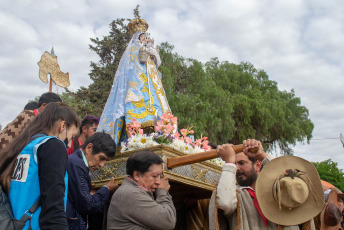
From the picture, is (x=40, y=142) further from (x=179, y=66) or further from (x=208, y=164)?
(x=179, y=66)

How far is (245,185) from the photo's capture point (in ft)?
10.8

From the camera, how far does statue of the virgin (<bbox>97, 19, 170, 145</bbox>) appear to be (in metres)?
5.56

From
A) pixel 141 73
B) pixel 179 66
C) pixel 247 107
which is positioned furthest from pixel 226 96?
pixel 141 73

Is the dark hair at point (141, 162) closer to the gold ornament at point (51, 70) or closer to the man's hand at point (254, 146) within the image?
the man's hand at point (254, 146)

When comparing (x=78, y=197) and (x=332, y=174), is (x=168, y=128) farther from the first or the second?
(x=332, y=174)

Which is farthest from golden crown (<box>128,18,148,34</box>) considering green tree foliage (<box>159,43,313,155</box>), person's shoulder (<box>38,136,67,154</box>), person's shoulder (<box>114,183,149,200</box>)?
green tree foliage (<box>159,43,313,155</box>)

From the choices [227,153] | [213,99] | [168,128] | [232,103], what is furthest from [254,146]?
[232,103]

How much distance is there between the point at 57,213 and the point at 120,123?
11.5 feet

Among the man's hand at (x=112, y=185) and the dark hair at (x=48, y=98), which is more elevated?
the dark hair at (x=48, y=98)

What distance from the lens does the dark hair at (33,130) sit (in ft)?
7.50

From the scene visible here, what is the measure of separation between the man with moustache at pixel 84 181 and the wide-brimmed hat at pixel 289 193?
4.92 feet

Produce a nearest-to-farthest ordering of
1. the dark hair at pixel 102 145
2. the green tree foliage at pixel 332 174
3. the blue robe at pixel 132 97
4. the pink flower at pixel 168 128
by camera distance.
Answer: the dark hair at pixel 102 145
the pink flower at pixel 168 128
the blue robe at pixel 132 97
the green tree foliage at pixel 332 174

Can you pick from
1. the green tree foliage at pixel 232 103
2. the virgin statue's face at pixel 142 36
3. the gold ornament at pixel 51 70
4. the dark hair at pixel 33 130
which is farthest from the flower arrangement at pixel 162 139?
the green tree foliage at pixel 232 103

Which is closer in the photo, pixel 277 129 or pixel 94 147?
pixel 94 147
